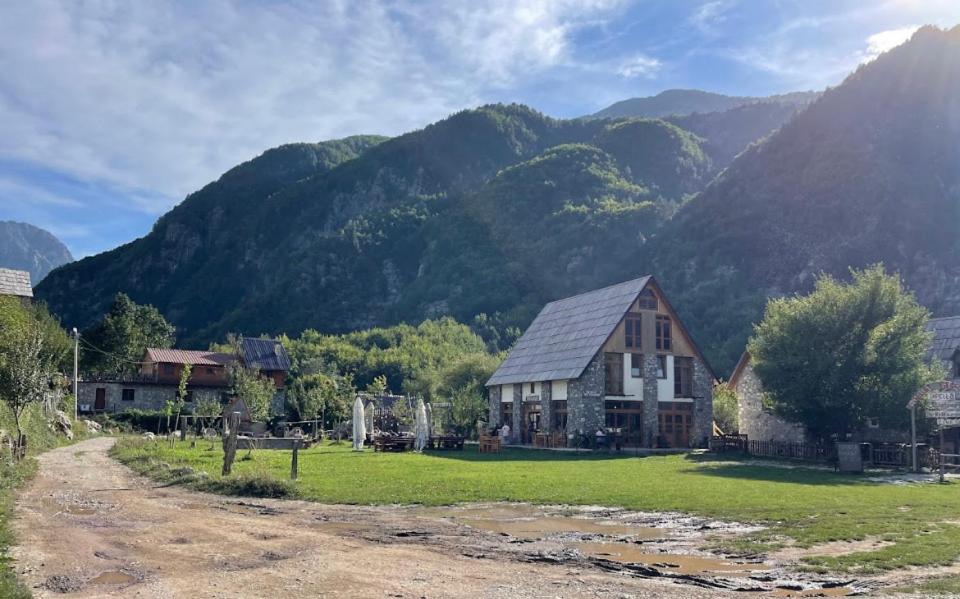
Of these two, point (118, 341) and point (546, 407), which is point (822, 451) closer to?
point (546, 407)

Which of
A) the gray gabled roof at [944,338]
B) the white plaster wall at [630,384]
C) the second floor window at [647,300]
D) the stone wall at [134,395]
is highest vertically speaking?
the second floor window at [647,300]

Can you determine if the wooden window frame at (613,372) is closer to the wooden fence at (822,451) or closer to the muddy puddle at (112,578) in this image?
the wooden fence at (822,451)

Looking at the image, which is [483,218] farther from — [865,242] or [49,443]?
[49,443]

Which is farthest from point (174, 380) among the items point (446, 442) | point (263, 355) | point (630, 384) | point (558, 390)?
point (630, 384)

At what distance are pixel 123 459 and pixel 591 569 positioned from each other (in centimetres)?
2479

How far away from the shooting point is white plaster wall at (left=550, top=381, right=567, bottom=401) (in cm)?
4616

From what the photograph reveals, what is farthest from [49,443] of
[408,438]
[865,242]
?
[865,242]

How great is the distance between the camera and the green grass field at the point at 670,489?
15.1 meters

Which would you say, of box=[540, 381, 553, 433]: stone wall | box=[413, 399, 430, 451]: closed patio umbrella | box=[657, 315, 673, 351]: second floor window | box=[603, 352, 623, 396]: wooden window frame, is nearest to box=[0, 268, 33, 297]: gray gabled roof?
box=[413, 399, 430, 451]: closed patio umbrella

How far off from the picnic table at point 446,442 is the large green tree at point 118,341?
145 ft

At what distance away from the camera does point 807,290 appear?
101 meters

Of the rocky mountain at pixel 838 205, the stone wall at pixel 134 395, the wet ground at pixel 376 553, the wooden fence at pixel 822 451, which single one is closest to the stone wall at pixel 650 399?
the wooden fence at pixel 822 451

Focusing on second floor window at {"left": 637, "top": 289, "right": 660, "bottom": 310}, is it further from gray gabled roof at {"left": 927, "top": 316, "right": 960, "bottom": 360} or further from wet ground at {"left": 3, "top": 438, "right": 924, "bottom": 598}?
wet ground at {"left": 3, "top": 438, "right": 924, "bottom": 598}

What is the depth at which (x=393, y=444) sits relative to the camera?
40.4 meters
